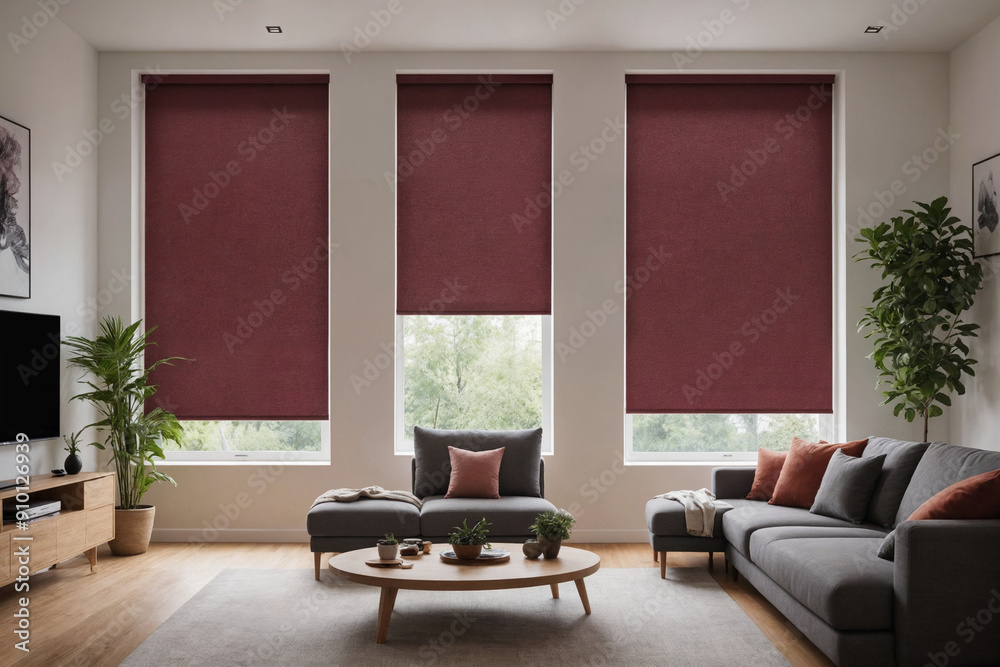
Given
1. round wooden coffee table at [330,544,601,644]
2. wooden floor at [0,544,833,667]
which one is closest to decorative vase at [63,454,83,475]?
wooden floor at [0,544,833,667]

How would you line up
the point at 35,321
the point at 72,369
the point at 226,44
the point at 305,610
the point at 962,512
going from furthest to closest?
the point at 226,44, the point at 72,369, the point at 35,321, the point at 305,610, the point at 962,512

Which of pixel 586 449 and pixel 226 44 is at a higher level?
pixel 226 44

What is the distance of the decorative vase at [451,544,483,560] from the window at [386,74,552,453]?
2.17 meters

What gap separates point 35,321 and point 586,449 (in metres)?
3.86

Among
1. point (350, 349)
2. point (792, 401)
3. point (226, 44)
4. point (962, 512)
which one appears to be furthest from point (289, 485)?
point (962, 512)

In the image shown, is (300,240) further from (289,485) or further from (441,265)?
(289,485)

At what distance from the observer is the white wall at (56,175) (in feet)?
16.7

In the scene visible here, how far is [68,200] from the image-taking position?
225 inches

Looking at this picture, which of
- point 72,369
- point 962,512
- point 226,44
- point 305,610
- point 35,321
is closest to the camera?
point 962,512

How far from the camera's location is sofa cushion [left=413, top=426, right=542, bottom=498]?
18.1 ft

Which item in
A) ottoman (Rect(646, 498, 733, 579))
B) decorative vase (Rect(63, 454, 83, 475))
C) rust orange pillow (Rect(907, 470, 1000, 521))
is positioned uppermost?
rust orange pillow (Rect(907, 470, 1000, 521))

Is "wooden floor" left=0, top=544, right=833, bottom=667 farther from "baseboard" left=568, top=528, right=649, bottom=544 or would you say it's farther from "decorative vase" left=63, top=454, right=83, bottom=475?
"decorative vase" left=63, top=454, right=83, bottom=475

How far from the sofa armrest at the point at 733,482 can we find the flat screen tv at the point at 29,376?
4402 millimetres

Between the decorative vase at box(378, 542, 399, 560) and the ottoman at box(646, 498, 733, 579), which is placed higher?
the decorative vase at box(378, 542, 399, 560)
